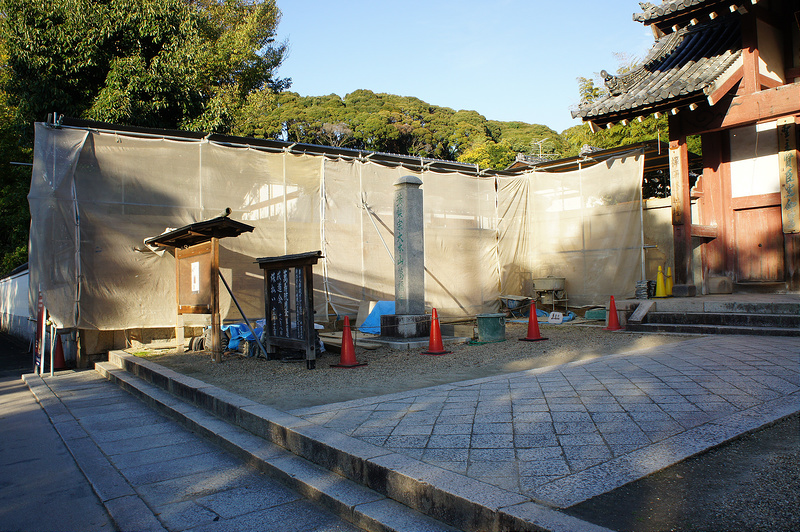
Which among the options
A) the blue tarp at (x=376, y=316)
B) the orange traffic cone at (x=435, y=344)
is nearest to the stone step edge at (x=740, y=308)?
the orange traffic cone at (x=435, y=344)

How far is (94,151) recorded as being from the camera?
9.56 meters

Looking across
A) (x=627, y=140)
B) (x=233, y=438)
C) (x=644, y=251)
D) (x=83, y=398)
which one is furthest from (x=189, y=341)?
(x=627, y=140)

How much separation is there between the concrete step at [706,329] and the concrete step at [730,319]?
131 mm

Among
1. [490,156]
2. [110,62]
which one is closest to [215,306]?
[110,62]

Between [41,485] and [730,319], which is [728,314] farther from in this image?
[41,485]

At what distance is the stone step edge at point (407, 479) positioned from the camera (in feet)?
7.66

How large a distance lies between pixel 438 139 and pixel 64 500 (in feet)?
134

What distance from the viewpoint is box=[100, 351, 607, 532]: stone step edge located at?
234 cm

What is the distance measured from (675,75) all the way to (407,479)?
10089mm

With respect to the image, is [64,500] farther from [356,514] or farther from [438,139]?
[438,139]

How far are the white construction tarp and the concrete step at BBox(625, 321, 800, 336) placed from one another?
3.79 m

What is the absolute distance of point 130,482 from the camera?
12.5ft

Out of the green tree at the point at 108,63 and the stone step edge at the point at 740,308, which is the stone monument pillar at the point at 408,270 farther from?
the green tree at the point at 108,63

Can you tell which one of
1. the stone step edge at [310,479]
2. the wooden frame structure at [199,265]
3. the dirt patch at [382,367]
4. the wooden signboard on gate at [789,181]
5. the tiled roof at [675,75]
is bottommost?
the stone step edge at [310,479]
